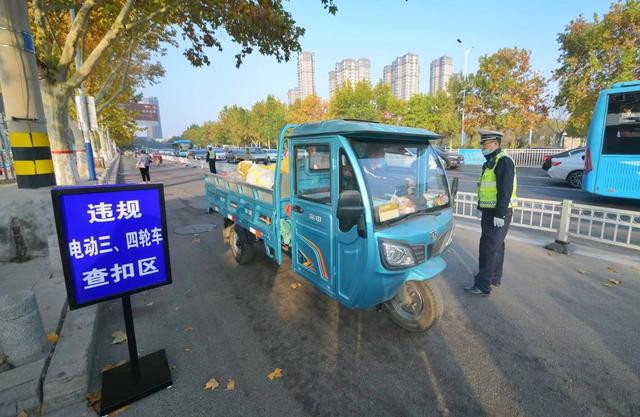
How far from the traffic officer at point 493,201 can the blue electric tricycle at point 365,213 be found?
684 millimetres

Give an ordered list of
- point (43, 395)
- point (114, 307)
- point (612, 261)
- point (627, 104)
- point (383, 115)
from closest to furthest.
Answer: point (43, 395) < point (114, 307) < point (612, 261) < point (627, 104) < point (383, 115)

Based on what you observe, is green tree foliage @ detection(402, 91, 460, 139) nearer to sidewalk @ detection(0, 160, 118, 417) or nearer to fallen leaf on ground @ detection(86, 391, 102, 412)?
sidewalk @ detection(0, 160, 118, 417)

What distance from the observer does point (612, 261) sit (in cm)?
529

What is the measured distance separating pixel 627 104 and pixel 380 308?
387 inches

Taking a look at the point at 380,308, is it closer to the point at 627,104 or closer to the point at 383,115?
the point at 627,104

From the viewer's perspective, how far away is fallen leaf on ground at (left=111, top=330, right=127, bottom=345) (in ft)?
10.9

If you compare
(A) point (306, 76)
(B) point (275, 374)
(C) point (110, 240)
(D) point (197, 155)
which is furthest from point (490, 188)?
(A) point (306, 76)

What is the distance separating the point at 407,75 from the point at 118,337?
84.4m

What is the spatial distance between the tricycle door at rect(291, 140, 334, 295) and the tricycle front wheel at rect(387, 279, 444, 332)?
2.66 ft

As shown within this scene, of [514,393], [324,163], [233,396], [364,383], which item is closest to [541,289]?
[514,393]

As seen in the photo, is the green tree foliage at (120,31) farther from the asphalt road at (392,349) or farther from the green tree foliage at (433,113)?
the green tree foliage at (433,113)

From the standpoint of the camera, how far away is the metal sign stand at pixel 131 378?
2516 mm

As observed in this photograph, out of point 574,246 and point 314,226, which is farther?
point 574,246

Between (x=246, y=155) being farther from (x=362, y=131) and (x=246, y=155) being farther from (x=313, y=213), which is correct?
(x=362, y=131)
